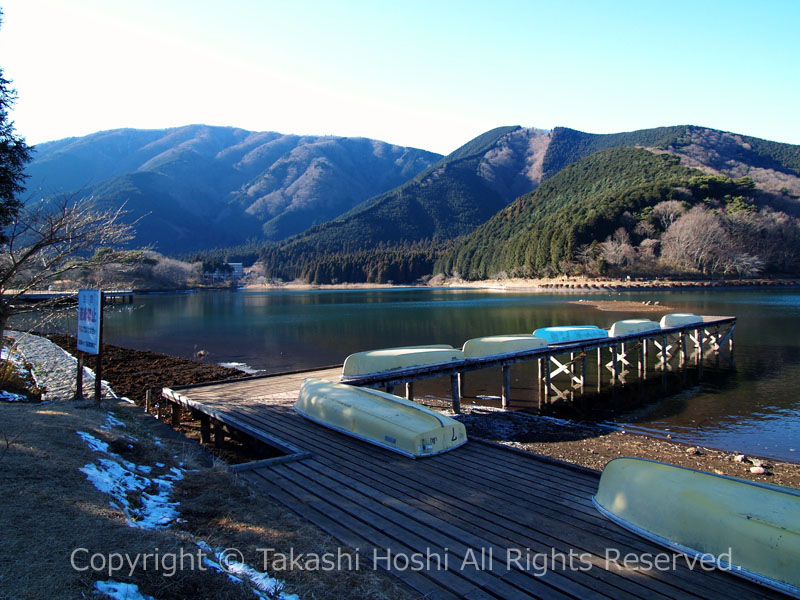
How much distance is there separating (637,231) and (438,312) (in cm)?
5995

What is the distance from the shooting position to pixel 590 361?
2614 cm

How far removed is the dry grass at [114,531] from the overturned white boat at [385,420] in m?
2.43

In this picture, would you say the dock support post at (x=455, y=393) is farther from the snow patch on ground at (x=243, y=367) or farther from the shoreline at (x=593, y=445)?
the snow patch on ground at (x=243, y=367)

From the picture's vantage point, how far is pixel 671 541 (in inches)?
178

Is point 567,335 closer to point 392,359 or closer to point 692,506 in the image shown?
point 392,359

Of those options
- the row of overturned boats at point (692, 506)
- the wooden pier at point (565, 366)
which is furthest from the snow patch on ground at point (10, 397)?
the row of overturned boats at point (692, 506)

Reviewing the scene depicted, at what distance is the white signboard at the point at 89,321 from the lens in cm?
893

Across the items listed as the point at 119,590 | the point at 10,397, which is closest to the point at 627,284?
the point at 10,397

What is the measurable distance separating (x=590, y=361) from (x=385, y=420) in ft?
69.6

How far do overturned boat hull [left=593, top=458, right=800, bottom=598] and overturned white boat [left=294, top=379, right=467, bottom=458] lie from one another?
8.47ft

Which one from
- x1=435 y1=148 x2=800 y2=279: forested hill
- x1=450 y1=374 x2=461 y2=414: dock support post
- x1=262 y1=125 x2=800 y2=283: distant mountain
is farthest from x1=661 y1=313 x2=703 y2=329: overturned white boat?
x1=262 y1=125 x2=800 y2=283: distant mountain

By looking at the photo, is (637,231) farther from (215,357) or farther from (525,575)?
(525,575)

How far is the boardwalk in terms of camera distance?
3.91 meters

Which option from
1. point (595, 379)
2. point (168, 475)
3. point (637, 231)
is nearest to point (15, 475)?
point (168, 475)
